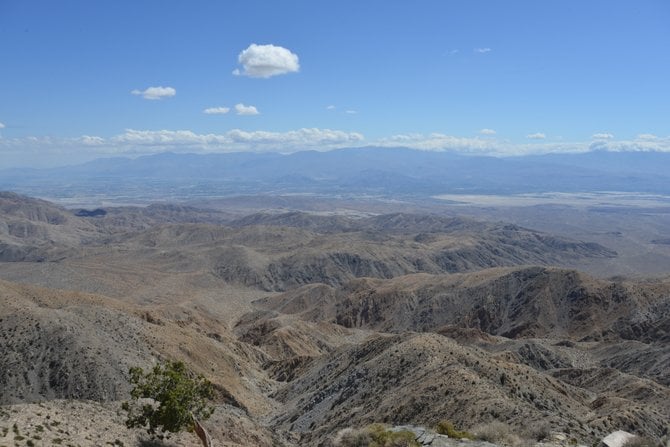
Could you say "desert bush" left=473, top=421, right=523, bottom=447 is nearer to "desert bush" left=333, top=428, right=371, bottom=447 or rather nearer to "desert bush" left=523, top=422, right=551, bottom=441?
"desert bush" left=523, top=422, right=551, bottom=441

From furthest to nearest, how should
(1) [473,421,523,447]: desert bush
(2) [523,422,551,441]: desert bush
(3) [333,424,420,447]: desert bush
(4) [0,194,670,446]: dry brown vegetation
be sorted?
(4) [0,194,670,446]: dry brown vegetation, (2) [523,422,551,441]: desert bush, (1) [473,421,523,447]: desert bush, (3) [333,424,420,447]: desert bush

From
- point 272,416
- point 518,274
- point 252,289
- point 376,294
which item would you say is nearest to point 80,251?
point 252,289

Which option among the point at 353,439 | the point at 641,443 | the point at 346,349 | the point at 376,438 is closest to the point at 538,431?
the point at 641,443

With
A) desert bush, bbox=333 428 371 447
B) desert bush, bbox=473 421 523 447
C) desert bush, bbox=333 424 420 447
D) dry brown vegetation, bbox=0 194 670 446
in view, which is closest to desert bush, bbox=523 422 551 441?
dry brown vegetation, bbox=0 194 670 446

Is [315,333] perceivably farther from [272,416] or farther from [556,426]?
[556,426]

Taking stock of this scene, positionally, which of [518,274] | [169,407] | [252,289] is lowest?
[252,289]

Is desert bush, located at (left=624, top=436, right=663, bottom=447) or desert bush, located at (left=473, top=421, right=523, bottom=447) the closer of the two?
desert bush, located at (left=624, top=436, right=663, bottom=447)

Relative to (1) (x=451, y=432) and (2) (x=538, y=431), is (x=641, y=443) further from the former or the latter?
(1) (x=451, y=432)

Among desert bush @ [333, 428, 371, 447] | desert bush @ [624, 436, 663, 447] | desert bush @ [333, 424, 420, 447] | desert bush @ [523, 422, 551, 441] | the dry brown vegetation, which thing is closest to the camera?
desert bush @ [624, 436, 663, 447]

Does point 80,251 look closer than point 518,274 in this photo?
No
